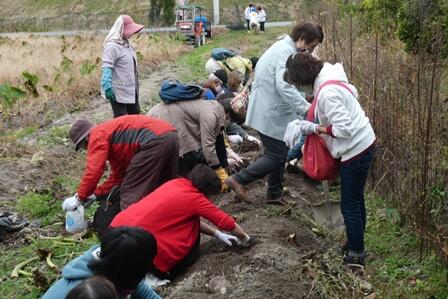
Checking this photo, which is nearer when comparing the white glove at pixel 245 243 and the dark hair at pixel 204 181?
the dark hair at pixel 204 181

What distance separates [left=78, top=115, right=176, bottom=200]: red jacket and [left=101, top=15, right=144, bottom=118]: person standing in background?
2.01m

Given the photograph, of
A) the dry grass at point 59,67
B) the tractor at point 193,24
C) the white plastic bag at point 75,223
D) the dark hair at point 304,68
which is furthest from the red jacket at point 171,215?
the tractor at point 193,24

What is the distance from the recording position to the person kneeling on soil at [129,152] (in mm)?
4781

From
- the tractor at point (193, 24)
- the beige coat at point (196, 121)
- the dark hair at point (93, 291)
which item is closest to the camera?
the dark hair at point (93, 291)

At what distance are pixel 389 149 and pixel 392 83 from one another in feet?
2.00

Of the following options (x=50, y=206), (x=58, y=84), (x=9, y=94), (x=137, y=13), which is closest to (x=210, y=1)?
(x=137, y=13)

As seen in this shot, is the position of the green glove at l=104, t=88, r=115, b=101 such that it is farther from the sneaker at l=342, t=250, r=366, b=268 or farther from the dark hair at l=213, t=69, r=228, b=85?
the sneaker at l=342, t=250, r=366, b=268

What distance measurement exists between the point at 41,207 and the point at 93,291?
4094 mm

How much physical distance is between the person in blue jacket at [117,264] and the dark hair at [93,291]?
0.34 meters

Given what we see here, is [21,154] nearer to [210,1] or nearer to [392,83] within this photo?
[392,83]

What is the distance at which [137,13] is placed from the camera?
151 feet

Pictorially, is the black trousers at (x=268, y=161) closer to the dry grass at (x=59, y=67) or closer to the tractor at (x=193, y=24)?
the dry grass at (x=59, y=67)

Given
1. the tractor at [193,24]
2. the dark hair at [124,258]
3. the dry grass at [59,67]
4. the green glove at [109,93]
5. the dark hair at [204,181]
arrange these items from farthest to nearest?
the tractor at [193,24] → the dry grass at [59,67] → the green glove at [109,93] → the dark hair at [204,181] → the dark hair at [124,258]

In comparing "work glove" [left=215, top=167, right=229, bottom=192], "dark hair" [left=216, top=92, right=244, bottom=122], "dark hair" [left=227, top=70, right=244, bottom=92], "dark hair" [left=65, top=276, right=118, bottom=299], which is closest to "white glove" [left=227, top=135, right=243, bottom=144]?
"dark hair" [left=216, top=92, right=244, bottom=122]
